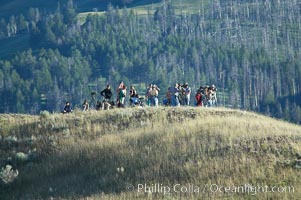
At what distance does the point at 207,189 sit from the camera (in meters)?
21.0

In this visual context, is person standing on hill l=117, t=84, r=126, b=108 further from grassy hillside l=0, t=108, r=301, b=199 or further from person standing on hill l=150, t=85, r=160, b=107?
grassy hillside l=0, t=108, r=301, b=199

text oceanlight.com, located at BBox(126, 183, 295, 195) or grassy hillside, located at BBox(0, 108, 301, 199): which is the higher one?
grassy hillside, located at BBox(0, 108, 301, 199)

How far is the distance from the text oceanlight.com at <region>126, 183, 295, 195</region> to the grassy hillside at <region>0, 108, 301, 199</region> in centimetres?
3

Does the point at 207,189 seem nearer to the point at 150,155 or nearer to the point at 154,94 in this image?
the point at 150,155

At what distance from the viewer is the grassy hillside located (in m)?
21.5

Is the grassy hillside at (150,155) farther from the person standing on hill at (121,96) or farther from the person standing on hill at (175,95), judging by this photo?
the person standing on hill at (175,95)

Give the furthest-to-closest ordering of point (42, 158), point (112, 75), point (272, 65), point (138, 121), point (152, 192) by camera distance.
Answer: point (112, 75), point (272, 65), point (138, 121), point (42, 158), point (152, 192)

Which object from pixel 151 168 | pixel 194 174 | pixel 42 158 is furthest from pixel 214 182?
pixel 42 158

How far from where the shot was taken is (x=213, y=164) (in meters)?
22.7

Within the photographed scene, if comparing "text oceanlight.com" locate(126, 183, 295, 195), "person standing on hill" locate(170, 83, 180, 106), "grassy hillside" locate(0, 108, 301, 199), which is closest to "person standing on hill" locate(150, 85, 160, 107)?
"person standing on hill" locate(170, 83, 180, 106)

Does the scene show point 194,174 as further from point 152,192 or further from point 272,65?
point 272,65

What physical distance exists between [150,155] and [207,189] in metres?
3.91

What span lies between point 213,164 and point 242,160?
959 millimetres

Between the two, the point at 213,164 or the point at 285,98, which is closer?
the point at 213,164
